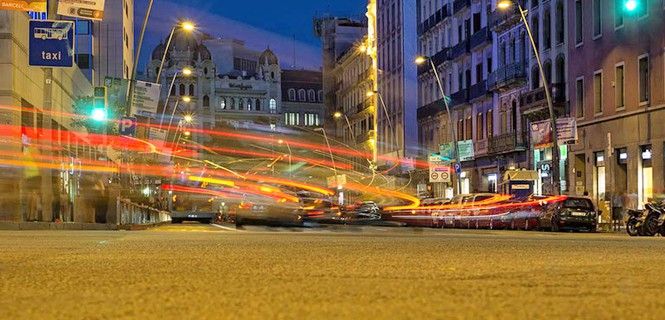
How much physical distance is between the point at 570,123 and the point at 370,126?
6453 cm

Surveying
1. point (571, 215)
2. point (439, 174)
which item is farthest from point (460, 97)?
point (571, 215)

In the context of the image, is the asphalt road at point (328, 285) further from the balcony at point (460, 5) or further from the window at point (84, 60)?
the window at point (84, 60)

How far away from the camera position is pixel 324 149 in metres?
150

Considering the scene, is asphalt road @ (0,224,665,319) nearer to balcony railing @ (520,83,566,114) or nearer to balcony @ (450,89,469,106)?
balcony railing @ (520,83,566,114)

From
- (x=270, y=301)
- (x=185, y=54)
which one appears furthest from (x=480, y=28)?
(x=185, y=54)

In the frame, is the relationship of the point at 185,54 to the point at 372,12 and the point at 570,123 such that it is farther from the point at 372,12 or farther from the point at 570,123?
the point at 570,123

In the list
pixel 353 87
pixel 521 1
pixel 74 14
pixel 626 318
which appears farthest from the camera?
pixel 353 87

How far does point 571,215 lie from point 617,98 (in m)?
10.5

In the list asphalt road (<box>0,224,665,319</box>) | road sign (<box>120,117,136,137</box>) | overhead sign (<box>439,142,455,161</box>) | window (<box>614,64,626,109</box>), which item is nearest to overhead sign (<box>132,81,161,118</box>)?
road sign (<box>120,117,136,137</box>)

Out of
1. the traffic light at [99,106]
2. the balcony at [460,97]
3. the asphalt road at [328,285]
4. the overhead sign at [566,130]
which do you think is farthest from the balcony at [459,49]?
the asphalt road at [328,285]

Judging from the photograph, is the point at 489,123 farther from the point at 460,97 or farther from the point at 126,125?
the point at 126,125

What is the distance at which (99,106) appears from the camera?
119ft

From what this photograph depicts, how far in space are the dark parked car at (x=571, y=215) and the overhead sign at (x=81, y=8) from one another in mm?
19356

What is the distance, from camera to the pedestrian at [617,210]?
1708 inches
